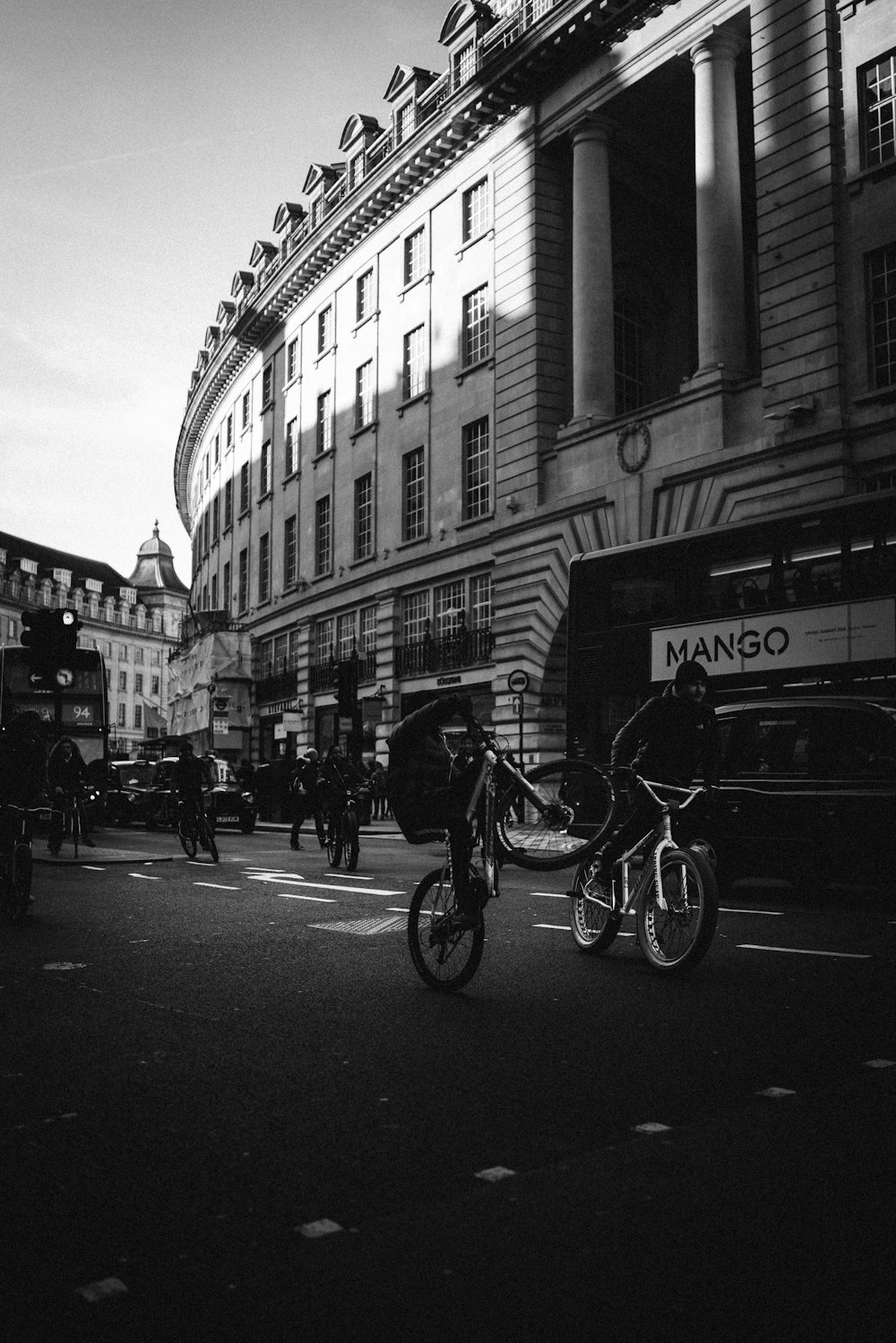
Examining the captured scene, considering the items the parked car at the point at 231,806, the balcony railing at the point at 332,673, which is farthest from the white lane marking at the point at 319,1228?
the balcony railing at the point at 332,673

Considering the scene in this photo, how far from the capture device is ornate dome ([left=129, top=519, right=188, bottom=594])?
132 metres

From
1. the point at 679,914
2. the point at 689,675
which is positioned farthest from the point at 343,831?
the point at 679,914

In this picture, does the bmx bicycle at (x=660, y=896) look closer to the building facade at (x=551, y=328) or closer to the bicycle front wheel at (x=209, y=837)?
the bicycle front wheel at (x=209, y=837)

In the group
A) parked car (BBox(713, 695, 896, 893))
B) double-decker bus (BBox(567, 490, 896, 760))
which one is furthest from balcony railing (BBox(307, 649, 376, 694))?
parked car (BBox(713, 695, 896, 893))

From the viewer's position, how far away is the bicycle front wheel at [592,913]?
795cm

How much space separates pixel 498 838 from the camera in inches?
272

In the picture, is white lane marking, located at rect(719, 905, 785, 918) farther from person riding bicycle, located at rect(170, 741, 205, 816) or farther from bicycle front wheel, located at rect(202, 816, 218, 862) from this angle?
person riding bicycle, located at rect(170, 741, 205, 816)

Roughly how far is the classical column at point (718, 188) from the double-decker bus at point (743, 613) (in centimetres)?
1089

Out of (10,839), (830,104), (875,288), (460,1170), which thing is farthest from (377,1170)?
(830,104)

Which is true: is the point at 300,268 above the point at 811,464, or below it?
above

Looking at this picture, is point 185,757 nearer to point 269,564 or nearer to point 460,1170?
point 460,1170

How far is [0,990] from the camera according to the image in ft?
22.4

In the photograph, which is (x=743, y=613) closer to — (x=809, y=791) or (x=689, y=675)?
(x=809, y=791)

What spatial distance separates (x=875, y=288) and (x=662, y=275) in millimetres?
11986
